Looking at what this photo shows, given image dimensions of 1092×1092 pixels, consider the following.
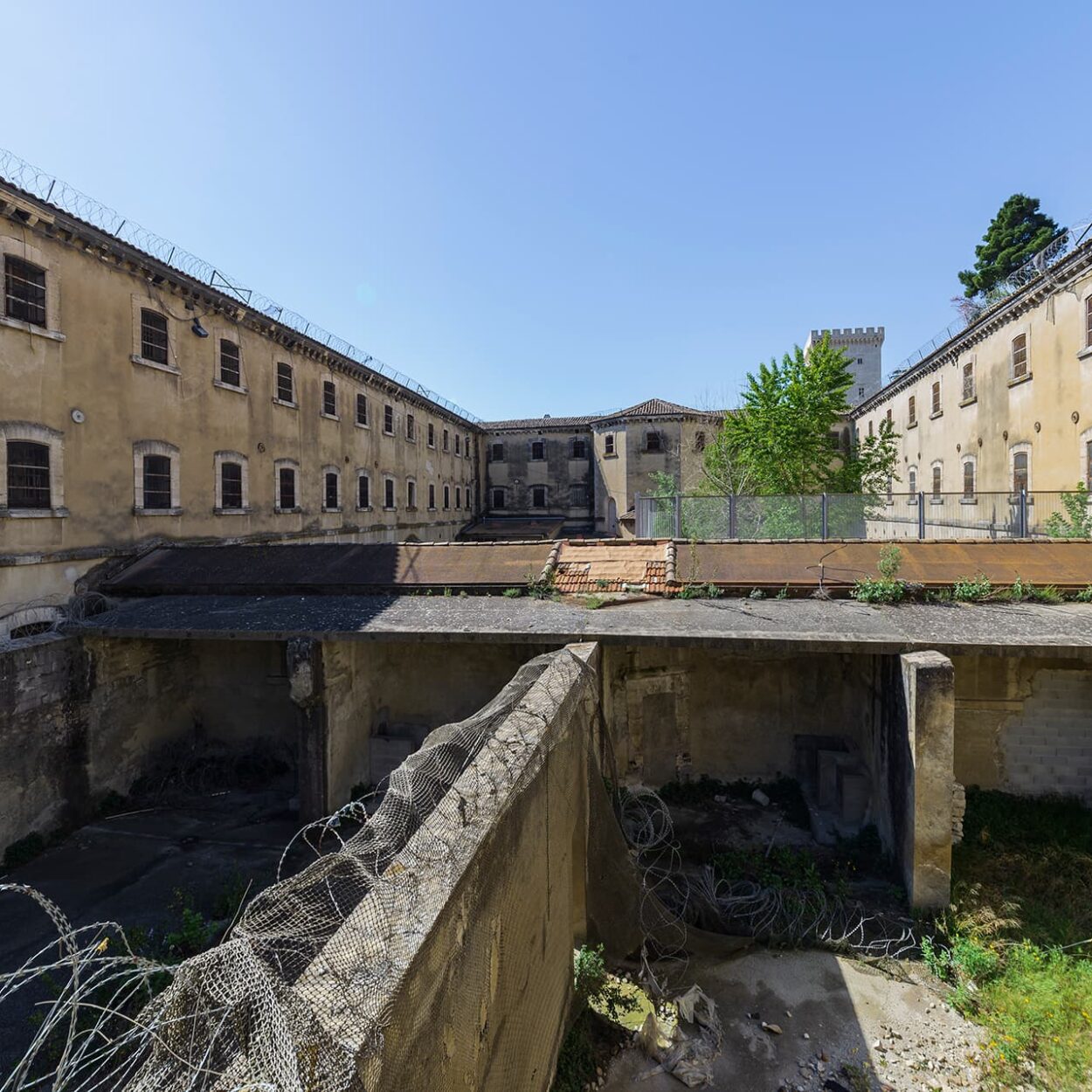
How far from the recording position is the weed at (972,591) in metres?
10.3

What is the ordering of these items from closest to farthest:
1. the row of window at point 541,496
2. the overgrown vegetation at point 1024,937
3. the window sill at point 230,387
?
the overgrown vegetation at point 1024,937 → the window sill at point 230,387 → the row of window at point 541,496

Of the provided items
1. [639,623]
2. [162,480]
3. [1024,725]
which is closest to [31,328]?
[162,480]

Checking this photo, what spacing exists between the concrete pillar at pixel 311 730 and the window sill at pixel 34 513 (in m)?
6.51

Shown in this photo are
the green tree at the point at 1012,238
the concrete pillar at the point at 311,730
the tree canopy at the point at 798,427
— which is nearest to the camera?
the concrete pillar at the point at 311,730

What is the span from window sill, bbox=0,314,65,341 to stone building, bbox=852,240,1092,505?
2191cm

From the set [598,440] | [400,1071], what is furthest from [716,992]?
[598,440]

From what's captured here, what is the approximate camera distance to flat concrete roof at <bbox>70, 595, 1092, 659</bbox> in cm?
849

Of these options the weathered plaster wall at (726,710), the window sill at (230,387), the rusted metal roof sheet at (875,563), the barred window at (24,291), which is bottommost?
the weathered plaster wall at (726,710)

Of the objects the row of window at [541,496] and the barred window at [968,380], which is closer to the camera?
the barred window at [968,380]

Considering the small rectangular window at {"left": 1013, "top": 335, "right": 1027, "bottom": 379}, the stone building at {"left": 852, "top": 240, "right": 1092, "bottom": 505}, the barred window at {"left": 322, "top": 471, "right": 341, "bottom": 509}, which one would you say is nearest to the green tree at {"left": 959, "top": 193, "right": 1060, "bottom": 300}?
the stone building at {"left": 852, "top": 240, "right": 1092, "bottom": 505}

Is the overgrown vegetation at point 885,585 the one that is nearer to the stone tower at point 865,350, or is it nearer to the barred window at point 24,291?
the barred window at point 24,291

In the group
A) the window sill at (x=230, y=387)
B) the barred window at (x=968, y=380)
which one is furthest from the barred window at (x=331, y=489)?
the barred window at (x=968, y=380)

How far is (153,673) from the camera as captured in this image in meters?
13.0

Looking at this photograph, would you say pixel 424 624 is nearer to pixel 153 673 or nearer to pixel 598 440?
pixel 153 673
